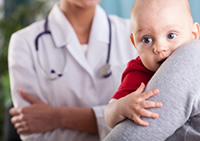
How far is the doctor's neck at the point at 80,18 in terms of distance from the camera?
5.52 feet

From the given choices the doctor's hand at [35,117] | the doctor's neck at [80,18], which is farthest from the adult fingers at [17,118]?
the doctor's neck at [80,18]

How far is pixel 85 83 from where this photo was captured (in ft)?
5.19

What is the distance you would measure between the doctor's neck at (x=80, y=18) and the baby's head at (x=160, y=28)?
87 cm

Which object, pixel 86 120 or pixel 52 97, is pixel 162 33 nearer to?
pixel 86 120

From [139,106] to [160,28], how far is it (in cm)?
19

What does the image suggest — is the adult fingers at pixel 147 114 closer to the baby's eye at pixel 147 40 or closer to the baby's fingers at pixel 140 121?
the baby's fingers at pixel 140 121

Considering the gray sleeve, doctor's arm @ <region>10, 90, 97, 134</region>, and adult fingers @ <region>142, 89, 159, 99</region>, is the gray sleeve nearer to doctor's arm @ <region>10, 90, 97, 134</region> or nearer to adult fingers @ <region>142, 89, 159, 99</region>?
adult fingers @ <region>142, 89, 159, 99</region>

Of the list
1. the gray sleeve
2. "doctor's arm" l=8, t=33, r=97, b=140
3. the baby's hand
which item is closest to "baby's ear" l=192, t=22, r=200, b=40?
the gray sleeve

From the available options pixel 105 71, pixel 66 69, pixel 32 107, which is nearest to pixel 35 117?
pixel 32 107

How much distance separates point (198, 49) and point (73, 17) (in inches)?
40.9

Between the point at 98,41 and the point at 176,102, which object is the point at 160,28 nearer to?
the point at 176,102

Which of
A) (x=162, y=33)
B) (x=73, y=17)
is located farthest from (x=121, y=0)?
(x=162, y=33)

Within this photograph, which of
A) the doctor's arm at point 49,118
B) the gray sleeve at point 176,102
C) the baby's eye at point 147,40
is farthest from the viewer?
the doctor's arm at point 49,118

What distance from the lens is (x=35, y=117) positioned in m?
1.52
